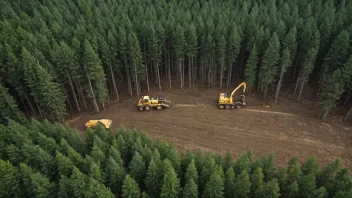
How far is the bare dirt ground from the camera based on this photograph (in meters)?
36.1

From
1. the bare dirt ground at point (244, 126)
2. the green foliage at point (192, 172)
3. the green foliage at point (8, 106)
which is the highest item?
the green foliage at point (8, 106)

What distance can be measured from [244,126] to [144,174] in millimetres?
21085

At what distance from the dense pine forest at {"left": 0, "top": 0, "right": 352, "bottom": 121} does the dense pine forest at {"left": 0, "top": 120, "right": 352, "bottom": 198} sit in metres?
14.8

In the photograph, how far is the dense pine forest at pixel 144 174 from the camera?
22.2 meters

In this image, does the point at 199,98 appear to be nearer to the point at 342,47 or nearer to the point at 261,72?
the point at 261,72

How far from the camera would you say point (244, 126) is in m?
40.8

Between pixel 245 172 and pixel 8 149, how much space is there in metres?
24.6

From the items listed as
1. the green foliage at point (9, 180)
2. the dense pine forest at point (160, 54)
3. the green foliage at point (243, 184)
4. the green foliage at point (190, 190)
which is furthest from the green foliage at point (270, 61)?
the green foliage at point (9, 180)

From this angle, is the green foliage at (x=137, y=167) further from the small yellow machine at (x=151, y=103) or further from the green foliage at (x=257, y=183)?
the small yellow machine at (x=151, y=103)

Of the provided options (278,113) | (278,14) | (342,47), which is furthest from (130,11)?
(342,47)

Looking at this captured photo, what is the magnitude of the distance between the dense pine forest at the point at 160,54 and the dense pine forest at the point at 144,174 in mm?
14756

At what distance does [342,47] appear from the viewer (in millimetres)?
42438

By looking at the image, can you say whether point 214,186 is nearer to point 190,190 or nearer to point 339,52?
point 190,190

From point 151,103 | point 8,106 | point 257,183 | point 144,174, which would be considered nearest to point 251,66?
point 151,103
